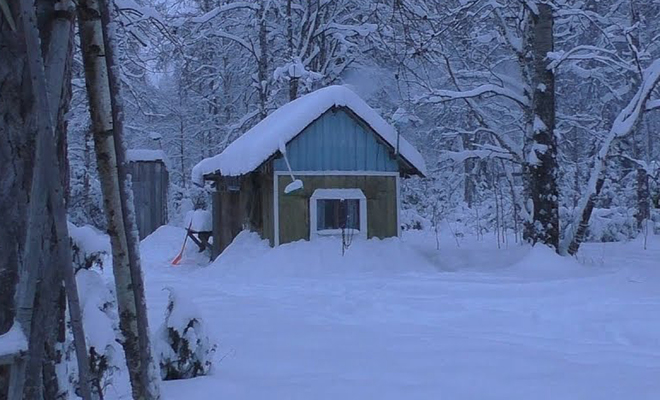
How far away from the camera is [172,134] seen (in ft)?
89.9

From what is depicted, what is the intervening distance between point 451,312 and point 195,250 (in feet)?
38.9

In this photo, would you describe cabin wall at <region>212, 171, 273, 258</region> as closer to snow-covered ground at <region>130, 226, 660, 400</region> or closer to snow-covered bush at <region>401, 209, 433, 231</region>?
snow-covered ground at <region>130, 226, 660, 400</region>

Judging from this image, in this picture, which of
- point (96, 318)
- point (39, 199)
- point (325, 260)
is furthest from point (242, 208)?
point (39, 199)

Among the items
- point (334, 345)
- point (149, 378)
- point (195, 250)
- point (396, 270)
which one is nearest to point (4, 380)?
point (149, 378)

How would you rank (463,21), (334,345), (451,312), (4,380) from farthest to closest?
1. (463,21)
2. (451,312)
3. (334,345)
4. (4,380)

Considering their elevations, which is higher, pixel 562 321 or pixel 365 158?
pixel 365 158

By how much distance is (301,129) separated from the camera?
13.1m

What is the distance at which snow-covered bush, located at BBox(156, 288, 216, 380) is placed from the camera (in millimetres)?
4113

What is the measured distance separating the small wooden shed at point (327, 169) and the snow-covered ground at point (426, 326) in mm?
834

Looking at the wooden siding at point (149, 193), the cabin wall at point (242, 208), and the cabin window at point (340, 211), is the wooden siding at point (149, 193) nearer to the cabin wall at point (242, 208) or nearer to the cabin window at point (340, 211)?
the cabin wall at point (242, 208)

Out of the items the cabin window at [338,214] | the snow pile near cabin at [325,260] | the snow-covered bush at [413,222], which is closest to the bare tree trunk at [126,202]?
the snow pile near cabin at [325,260]

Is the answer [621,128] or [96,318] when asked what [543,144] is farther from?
[96,318]

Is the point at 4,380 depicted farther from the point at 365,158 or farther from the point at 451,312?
the point at 365,158

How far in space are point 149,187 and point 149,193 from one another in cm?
20
